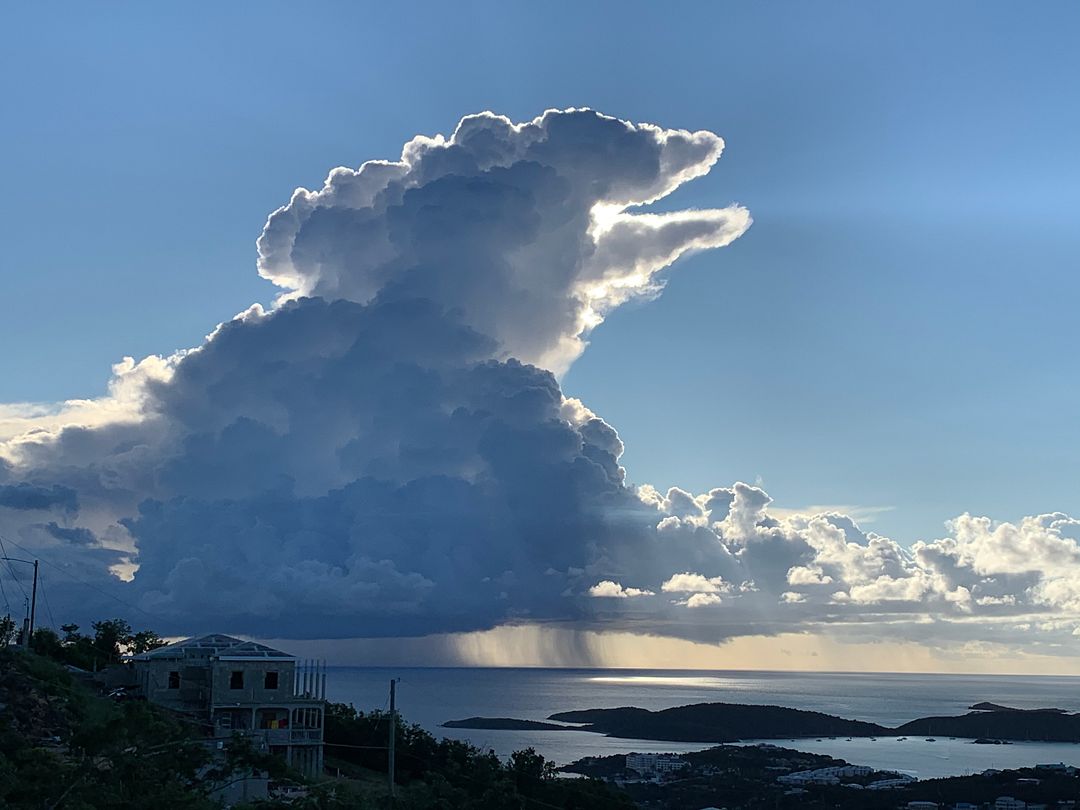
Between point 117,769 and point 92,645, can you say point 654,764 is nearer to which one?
point 92,645

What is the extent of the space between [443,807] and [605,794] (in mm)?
18538

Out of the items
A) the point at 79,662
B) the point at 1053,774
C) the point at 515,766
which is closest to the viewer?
the point at 515,766

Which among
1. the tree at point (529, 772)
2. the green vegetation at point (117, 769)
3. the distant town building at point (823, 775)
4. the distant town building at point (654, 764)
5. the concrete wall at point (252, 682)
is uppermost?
the concrete wall at point (252, 682)

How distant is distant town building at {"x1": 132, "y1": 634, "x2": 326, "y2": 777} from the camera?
60312 mm

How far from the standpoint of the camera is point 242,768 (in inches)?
1224

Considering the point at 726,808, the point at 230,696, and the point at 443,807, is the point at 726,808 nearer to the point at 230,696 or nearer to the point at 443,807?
the point at 230,696

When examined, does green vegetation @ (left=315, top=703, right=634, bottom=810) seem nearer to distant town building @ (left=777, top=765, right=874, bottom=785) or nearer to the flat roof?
the flat roof

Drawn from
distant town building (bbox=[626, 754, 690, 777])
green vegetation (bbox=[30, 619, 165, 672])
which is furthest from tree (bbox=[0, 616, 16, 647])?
distant town building (bbox=[626, 754, 690, 777])

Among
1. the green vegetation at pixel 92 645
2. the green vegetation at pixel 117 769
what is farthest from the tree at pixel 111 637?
the green vegetation at pixel 117 769

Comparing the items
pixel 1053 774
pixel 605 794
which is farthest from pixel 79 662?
pixel 1053 774

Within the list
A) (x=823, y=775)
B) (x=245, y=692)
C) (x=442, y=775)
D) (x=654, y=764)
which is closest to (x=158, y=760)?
(x=442, y=775)

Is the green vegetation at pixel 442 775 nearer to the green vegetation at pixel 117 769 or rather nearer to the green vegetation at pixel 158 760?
the green vegetation at pixel 158 760

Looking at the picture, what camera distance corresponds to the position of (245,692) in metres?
61.3

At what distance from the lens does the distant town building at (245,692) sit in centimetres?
6031
